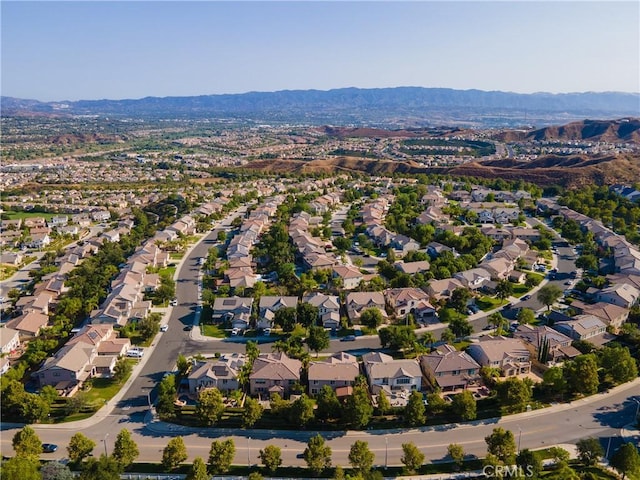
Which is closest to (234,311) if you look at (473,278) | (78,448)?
(78,448)

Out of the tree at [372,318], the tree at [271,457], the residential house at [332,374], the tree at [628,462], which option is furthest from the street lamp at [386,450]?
the tree at [372,318]

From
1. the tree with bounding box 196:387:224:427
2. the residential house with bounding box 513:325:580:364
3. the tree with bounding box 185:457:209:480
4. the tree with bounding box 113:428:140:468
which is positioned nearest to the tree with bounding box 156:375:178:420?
the tree with bounding box 196:387:224:427

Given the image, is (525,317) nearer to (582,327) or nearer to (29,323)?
(582,327)

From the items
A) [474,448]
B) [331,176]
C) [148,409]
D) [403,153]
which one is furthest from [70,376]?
[403,153]

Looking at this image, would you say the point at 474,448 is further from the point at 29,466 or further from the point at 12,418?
the point at 12,418

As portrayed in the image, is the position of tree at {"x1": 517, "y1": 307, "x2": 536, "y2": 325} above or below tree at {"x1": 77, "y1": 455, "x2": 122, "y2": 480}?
above

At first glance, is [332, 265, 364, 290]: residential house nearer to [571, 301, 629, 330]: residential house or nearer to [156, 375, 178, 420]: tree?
[571, 301, 629, 330]: residential house
